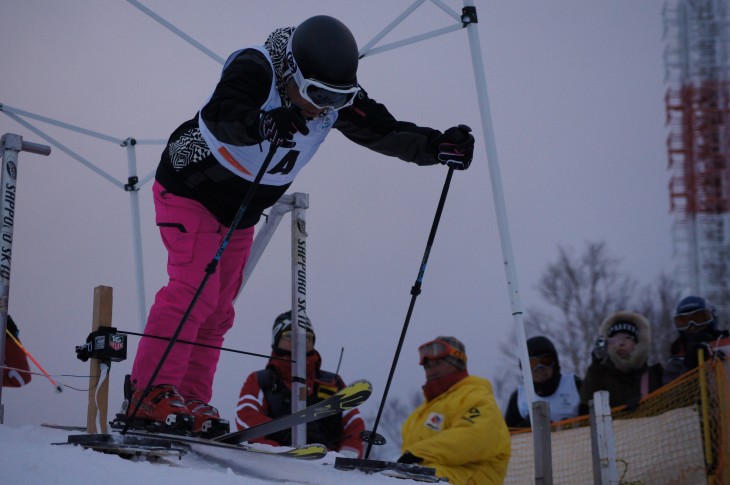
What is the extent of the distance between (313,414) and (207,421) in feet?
1.75

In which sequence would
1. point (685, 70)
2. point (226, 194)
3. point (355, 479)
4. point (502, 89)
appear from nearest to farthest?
point (355, 479)
point (226, 194)
point (502, 89)
point (685, 70)

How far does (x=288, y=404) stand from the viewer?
530 cm

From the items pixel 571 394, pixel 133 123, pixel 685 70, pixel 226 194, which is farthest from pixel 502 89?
pixel 685 70

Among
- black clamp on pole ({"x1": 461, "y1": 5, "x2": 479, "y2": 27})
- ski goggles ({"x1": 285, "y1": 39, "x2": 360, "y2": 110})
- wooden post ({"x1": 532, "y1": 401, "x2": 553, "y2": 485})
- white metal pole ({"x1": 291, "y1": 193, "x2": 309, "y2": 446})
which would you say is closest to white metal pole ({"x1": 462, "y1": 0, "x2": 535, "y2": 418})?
black clamp on pole ({"x1": 461, "y1": 5, "x2": 479, "y2": 27})

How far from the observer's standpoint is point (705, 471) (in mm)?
5125

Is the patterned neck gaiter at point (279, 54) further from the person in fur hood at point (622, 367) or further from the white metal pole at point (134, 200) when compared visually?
the person in fur hood at point (622, 367)

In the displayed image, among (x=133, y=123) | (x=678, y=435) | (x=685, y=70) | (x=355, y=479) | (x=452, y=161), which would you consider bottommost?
(x=355, y=479)

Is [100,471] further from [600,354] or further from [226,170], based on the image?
[600,354]

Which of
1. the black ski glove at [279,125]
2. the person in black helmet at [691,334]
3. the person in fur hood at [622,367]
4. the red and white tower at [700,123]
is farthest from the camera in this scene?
the red and white tower at [700,123]

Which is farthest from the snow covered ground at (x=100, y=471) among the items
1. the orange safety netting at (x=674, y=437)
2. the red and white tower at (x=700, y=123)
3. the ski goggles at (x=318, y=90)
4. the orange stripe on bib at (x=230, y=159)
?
the red and white tower at (x=700, y=123)

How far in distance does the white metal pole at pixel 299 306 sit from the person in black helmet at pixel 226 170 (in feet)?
2.52

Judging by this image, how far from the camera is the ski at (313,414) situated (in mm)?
3350

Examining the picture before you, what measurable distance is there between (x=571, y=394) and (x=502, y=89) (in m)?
13.5

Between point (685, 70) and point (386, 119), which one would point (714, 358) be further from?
point (685, 70)
